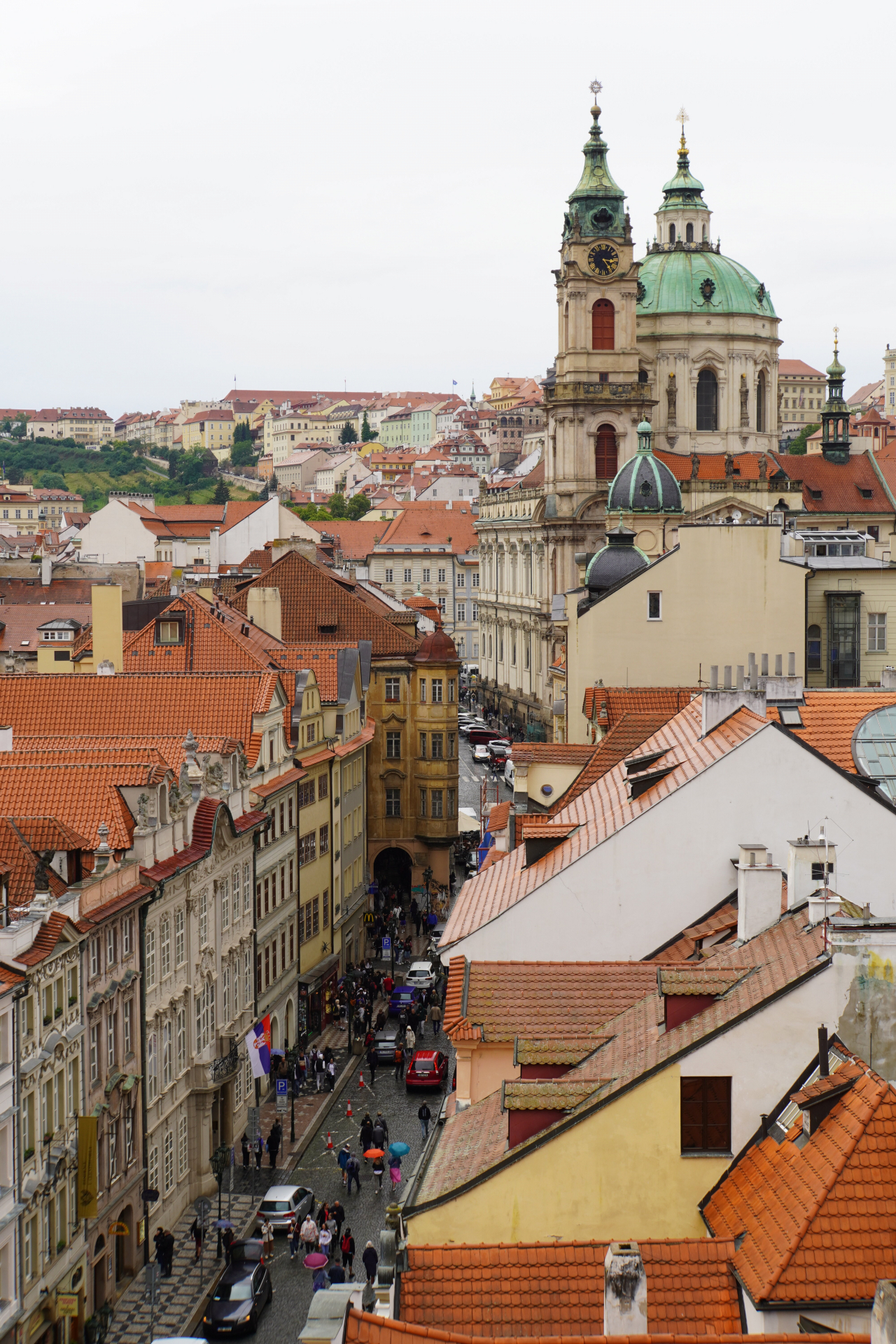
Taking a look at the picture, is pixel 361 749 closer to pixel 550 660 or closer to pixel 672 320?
pixel 550 660

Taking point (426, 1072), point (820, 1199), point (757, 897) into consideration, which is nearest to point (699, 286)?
point (426, 1072)

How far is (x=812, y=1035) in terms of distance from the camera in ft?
58.7

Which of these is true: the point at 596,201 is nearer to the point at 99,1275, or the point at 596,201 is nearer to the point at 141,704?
the point at 141,704

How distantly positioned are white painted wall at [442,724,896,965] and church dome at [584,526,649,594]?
30.3m

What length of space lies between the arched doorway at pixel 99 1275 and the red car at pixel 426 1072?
14.9 m

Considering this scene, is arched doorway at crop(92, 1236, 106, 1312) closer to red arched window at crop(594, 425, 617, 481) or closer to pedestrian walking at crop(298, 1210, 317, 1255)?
pedestrian walking at crop(298, 1210, 317, 1255)

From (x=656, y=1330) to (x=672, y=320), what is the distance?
119 m

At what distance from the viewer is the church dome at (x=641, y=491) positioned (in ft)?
Result: 251

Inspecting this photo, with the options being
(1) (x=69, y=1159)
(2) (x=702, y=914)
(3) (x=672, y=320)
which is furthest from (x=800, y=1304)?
(3) (x=672, y=320)

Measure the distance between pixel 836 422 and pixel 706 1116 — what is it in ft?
383

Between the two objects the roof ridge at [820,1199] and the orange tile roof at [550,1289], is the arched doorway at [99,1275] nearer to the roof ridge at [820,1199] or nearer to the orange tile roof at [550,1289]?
the orange tile roof at [550,1289]

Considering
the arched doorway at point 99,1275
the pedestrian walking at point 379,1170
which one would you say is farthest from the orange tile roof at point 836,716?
the pedestrian walking at point 379,1170

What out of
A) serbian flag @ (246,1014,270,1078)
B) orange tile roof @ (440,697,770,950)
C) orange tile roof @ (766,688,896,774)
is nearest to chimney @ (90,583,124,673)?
serbian flag @ (246,1014,270,1078)

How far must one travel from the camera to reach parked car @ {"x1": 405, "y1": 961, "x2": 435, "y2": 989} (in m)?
57.0
